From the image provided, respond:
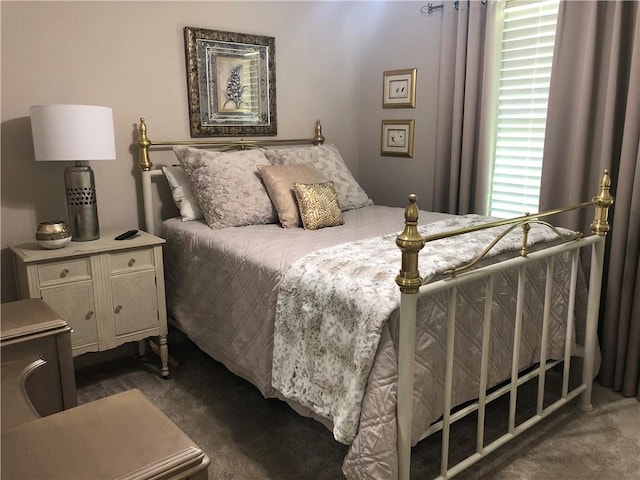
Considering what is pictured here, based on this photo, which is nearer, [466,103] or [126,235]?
[126,235]

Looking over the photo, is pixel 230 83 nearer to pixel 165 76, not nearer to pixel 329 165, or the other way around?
pixel 165 76

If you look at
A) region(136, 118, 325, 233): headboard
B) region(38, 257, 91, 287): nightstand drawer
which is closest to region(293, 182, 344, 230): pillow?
region(136, 118, 325, 233): headboard

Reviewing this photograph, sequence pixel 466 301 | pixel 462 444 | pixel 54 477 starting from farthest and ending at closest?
pixel 462 444
pixel 466 301
pixel 54 477

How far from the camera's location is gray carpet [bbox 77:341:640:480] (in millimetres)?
1878

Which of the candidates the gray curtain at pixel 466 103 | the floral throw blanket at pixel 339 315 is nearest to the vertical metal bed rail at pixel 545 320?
the floral throw blanket at pixel 339 315

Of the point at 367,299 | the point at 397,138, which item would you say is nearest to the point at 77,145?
the point at 367,299

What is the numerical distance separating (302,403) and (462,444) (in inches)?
28.5

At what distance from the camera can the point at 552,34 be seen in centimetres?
264

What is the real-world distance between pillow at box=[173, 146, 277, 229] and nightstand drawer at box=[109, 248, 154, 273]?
34cm

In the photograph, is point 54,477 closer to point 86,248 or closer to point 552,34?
point 86,248

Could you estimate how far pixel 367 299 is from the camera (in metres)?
1.54

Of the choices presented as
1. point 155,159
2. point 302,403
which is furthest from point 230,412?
point 155,159

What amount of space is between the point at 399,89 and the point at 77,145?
2.09m

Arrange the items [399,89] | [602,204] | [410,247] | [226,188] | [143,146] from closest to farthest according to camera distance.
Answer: [410,247] < [602,204] < [226,188] < [143,146] < [399,89]
